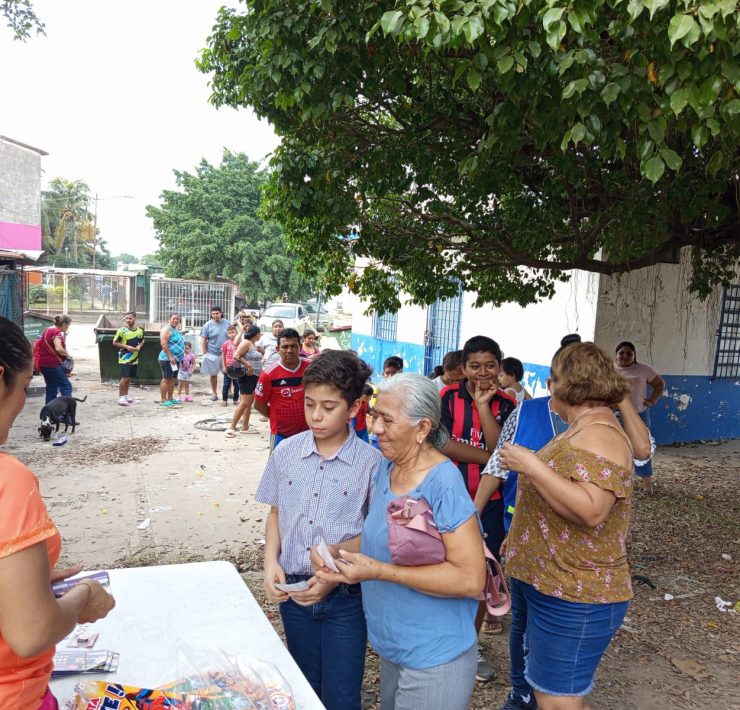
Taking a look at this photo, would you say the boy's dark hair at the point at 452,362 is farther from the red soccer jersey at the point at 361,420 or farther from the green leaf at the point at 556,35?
the green leaf at the point at 556,35

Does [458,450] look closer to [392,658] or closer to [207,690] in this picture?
[392,658]

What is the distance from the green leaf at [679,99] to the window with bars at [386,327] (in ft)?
39.5

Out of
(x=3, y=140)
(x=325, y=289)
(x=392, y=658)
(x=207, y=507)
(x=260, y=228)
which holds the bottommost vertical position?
(x=207, y=507)

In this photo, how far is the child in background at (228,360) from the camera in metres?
11.7

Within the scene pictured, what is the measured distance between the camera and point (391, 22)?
3.08 m

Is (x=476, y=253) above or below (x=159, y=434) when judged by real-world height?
above

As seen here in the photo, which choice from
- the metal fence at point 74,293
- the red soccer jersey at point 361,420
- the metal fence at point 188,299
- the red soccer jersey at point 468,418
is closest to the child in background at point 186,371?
the metal fence at point 188,299

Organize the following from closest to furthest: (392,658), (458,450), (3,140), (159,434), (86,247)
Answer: (392,658) → (458,450) → (159,434) → (3,140) → (86,247)

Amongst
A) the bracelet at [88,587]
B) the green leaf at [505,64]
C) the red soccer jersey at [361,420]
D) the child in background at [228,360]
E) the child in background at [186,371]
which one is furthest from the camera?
the child in background at [186,371]

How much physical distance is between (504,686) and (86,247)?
61.2 metres

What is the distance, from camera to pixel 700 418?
10.9 m

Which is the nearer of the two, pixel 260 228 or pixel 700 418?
pixel 700 418

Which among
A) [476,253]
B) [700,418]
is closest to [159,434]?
[476,253]

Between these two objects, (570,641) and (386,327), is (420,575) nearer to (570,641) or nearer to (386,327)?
(570,641)
